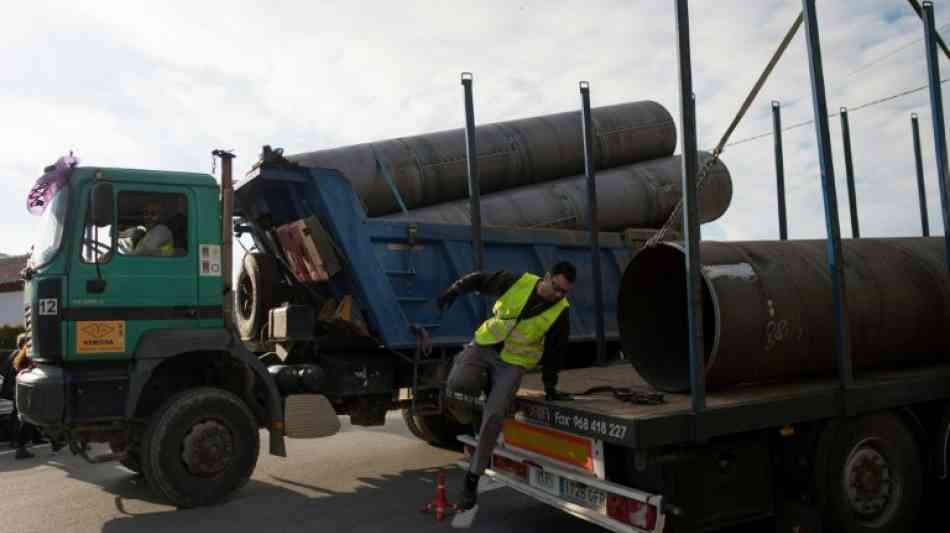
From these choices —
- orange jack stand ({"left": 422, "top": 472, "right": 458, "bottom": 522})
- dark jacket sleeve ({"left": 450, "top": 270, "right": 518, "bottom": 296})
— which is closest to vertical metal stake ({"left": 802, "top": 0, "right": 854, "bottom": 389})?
dark jacket sleeve ({"left": 450, "top": 270, "right": 518, "bottom": 296})

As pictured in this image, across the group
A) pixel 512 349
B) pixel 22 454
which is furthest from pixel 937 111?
pixel 22 454

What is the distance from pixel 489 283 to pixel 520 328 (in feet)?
1.70

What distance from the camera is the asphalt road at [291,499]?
544 centimetres

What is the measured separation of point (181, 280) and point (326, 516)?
2.17 metres

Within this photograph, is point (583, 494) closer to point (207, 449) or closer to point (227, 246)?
point (207, 449)

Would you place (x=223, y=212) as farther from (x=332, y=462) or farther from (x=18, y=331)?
(x=18, y=331)

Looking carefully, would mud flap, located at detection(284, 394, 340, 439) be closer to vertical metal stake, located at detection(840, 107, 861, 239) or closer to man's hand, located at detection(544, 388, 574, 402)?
man's hand, located at detection(544, 388, 574, 402)

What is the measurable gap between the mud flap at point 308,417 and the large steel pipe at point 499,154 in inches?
84.5

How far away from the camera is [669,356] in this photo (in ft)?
18.3

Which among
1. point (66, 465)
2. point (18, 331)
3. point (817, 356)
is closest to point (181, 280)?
point (66, 465)

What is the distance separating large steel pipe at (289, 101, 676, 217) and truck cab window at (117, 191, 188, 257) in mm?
1419

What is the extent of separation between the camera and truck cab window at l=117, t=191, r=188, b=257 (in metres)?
5.92

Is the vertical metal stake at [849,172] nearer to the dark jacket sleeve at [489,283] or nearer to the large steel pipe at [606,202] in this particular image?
the large steel pipe at [606,202]

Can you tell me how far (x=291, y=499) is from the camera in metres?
6.23
